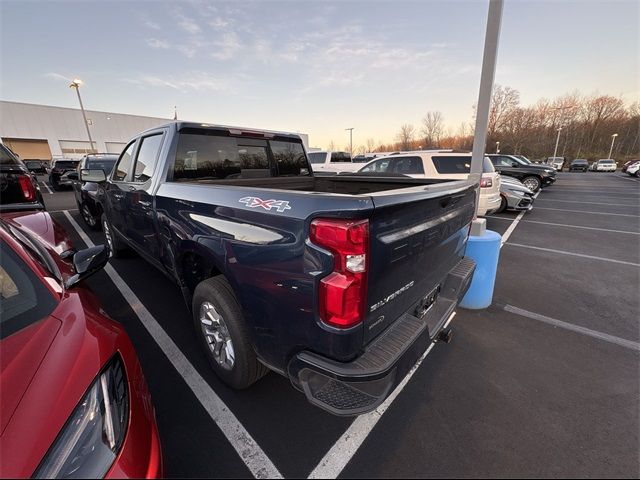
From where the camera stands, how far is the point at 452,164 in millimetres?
7746

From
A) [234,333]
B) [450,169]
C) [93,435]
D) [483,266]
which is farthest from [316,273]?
[450,169]

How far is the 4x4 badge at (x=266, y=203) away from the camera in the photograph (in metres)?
1.65

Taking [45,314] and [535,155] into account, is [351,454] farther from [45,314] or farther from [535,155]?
[535,155]

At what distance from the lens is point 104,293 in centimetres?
411

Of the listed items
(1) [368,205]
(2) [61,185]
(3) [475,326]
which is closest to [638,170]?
(3) [475,326]

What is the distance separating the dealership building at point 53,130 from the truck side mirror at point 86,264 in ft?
153

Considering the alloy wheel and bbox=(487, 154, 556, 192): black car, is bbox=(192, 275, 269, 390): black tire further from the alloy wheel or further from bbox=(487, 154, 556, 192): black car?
bbox=(487, 154, 556, 192): black car

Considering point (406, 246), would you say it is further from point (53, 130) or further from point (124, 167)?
point (53, 130)

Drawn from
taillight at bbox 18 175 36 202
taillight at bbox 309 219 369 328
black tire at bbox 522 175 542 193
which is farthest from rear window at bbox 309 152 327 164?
taillight at bbox 309 219 369 328

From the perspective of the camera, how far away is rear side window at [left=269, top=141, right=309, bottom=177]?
3.90 metres

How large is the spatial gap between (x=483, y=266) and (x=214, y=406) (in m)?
3.29

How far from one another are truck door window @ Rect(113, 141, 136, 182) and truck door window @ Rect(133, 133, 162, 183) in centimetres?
32

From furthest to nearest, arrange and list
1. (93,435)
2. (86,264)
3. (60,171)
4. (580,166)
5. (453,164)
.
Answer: (580,166)
(60,171)
(453,164)
(86,264)
(93,435)

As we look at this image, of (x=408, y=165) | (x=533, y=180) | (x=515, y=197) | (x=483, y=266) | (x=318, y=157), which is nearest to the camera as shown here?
(x=483, y=266)
